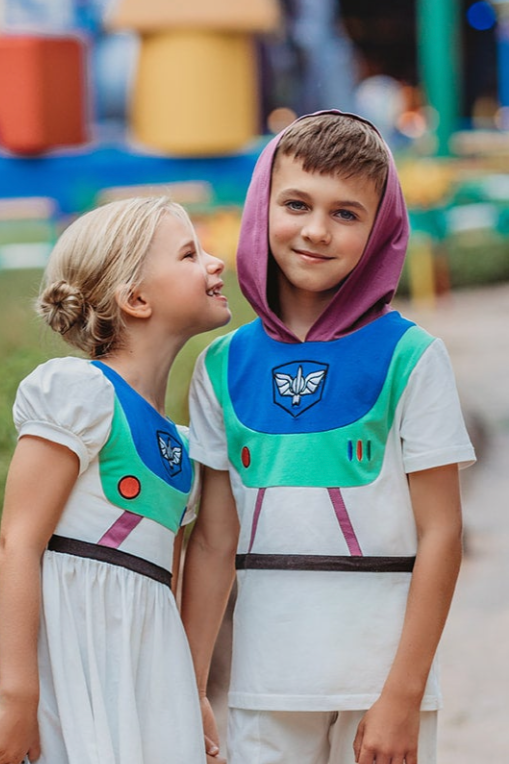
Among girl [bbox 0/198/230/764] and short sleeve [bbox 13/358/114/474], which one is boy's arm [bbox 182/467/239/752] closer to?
girl [bbox 0/198/230/764]

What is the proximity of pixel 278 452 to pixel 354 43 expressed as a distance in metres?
11.4

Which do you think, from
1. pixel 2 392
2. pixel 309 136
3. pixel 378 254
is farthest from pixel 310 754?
pixel 2 392

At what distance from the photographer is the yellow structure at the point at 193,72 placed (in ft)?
21.4

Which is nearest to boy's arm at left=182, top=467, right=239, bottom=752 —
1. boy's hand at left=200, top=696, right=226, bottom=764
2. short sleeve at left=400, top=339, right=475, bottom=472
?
boy's hand at left=200, top=696, right=226, bottom=764

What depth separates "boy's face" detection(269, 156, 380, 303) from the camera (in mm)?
2072

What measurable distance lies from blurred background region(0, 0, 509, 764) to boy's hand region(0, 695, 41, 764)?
853 mm

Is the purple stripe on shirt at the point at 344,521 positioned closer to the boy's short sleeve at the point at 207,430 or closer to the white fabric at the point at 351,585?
the white fabric at the point at 351,585

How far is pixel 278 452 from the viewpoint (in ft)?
6.89

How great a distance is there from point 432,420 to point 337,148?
0.45m

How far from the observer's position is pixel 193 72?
655 cm

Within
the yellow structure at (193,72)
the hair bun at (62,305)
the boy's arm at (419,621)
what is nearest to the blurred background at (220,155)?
the yellow structure at (193,72)

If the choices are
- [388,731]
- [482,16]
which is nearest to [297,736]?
[388,731]

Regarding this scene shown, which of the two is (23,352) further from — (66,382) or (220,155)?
(220,155)

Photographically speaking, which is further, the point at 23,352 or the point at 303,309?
the point at 23,352
